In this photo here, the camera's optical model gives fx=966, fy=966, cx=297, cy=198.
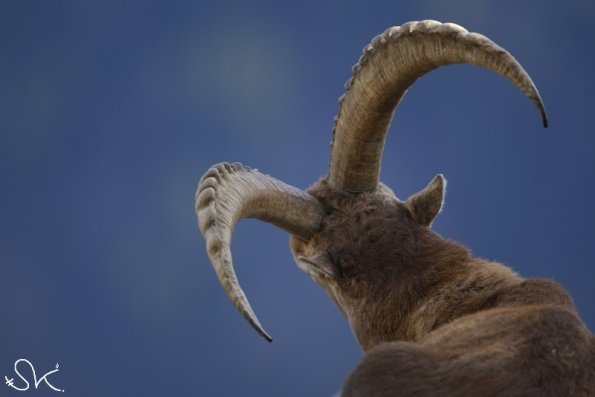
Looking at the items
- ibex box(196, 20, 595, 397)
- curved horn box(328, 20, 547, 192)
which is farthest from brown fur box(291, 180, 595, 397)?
curved horn box(328, 20, 547, 192)

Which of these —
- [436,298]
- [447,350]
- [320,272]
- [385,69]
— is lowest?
[447,350]

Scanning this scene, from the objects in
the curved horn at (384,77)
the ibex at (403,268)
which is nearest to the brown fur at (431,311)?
the ibex at (403,268)

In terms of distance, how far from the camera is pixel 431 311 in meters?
5.05

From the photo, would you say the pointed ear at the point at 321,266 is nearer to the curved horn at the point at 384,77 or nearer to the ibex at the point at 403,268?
the ibex at the point at 403,268

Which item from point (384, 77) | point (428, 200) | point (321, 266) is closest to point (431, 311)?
point (321, 266)

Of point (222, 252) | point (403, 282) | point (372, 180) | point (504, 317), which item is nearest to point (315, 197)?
point (372, 180)

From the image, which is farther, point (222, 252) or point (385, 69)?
point (385, 69)

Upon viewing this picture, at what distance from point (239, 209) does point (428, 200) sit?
3.84ft

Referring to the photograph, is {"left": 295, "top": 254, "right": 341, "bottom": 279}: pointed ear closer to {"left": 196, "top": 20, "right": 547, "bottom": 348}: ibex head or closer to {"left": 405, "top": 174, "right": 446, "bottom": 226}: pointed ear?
{"left": 196, "top": 20, "right": 547, "bottom": 348}: ibex head

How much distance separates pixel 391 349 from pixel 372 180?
209 centimetres

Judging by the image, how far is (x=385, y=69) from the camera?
532cm

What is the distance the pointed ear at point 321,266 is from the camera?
538 cm

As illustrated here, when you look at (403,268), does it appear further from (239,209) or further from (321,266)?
(239,209)

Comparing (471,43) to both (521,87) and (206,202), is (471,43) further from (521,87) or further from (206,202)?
(206,202)
